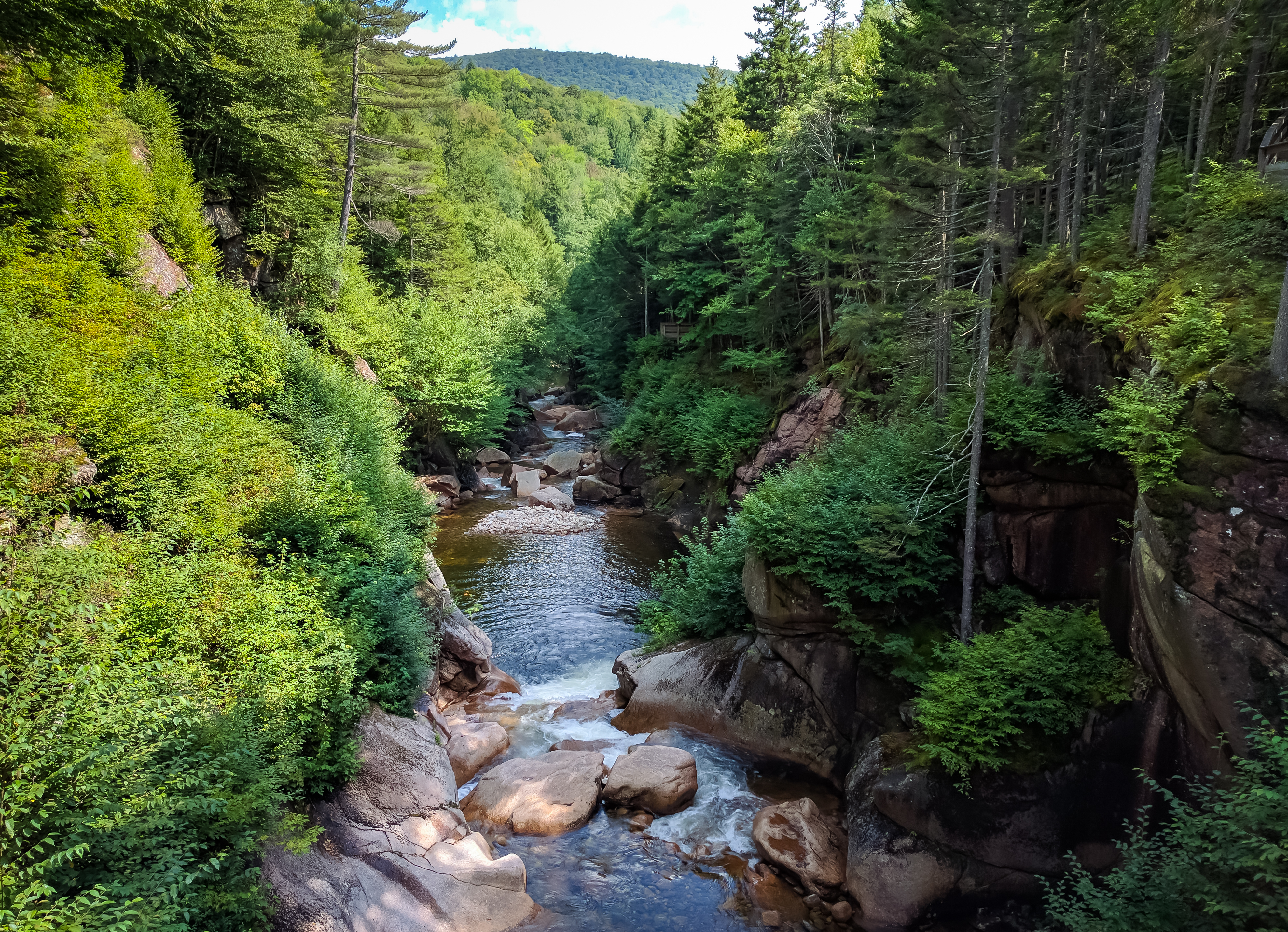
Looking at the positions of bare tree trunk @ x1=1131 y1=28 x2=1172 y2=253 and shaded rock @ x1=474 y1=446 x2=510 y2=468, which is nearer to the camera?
bare tree trunk @ x1=1131 y1=28 x2=1172 y2=253

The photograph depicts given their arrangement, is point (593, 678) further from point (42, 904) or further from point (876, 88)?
point (876, 88)

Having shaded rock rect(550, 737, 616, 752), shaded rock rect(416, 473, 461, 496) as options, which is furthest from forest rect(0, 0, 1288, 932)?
shaded rock rect(416, 473, 461, 496)

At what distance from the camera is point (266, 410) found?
15711 mm

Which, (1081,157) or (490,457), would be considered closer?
(1081,157)

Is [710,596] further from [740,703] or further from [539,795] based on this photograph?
[539,795]

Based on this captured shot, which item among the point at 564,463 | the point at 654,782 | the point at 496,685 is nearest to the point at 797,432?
the point at 496,685

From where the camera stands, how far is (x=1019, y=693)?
360 inches

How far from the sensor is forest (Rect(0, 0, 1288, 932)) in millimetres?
5801

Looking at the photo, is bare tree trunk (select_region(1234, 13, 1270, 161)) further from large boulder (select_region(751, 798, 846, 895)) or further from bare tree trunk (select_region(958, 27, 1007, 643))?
large boulder (select_region(751, 798, 846, 895))

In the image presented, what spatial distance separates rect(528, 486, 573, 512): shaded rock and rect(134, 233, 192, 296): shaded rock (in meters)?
15.9

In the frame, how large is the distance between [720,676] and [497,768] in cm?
488

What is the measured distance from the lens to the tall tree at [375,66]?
24.2 meters

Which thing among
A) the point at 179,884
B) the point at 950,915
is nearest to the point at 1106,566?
the point at 950,915

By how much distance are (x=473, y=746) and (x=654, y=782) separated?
365 cm
